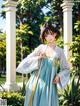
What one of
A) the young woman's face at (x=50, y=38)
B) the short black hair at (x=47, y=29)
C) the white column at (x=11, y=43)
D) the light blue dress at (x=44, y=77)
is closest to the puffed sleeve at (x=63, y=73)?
the light blue dress at (x=44, y=77)

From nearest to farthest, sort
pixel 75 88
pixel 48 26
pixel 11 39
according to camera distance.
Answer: pixel 48 26, pixel 75 88, pixel 11 39

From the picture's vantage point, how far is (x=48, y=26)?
194 inches

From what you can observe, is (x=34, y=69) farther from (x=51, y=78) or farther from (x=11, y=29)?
(x=11, y=29)

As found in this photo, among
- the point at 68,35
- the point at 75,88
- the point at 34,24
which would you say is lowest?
the point at 75,88

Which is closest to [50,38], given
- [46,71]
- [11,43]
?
[46,71]

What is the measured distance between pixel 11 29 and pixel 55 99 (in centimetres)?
1020

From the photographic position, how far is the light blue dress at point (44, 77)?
4949 mm

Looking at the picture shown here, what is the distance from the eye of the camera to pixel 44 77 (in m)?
5.00

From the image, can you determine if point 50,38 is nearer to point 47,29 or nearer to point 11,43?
point 47,29

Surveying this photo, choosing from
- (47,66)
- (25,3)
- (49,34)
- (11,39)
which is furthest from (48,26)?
(25,3)

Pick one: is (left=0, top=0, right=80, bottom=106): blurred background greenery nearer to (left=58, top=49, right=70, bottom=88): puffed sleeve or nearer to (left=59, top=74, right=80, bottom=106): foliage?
(left=59, top=74, right=80, bottom=106): foliage

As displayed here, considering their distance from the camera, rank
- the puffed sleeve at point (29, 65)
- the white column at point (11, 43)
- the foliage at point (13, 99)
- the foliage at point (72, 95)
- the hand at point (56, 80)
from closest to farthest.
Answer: the hand at point (56, 80) → the puffed sleeve at point (29, 65) → the foliage at point (13, 99) → the foliage at point (72, 95) → the white column at point (11, 43)

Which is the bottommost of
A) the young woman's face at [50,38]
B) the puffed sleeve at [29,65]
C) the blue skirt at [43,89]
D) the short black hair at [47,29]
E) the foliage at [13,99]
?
the foliage at [13,99]

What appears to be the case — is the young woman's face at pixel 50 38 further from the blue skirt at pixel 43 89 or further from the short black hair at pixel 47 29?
the blue skirt at pixel 43 89
